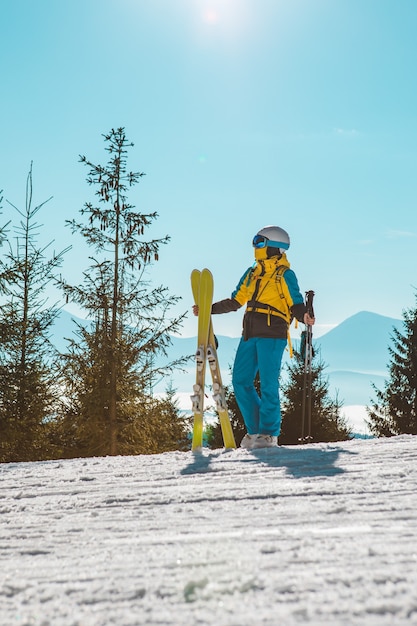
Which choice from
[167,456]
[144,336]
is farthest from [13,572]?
[144,336]

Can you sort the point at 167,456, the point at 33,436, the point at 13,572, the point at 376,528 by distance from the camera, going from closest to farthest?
the point at 13,572, the point at 376,528, the point at 167,456, the point at 33,436

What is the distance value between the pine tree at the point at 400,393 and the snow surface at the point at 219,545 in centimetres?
2527

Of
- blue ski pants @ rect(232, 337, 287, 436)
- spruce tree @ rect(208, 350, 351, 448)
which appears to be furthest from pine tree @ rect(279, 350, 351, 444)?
blue ski pants @ rect(232, 337, 287, 436)

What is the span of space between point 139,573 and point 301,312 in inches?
170

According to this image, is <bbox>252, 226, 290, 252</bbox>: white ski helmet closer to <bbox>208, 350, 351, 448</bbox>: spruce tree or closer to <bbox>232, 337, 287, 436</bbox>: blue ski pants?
<bbox>232, 337, 287, 436</bbox>: blue ski pants

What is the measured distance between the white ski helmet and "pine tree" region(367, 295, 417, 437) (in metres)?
23.4

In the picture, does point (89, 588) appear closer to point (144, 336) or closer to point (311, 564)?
point (311, 564)

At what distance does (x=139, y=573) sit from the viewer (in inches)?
95.7

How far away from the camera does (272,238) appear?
22.0ft

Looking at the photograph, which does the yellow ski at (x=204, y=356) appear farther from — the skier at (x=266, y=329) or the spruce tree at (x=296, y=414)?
the spruce tree at (x=296, y=414)

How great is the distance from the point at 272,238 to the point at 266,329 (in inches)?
36.9

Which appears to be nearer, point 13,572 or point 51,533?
point 13,572

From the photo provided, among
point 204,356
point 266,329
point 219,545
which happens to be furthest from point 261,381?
point 219,545

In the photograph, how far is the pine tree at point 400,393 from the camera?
29.1 m
